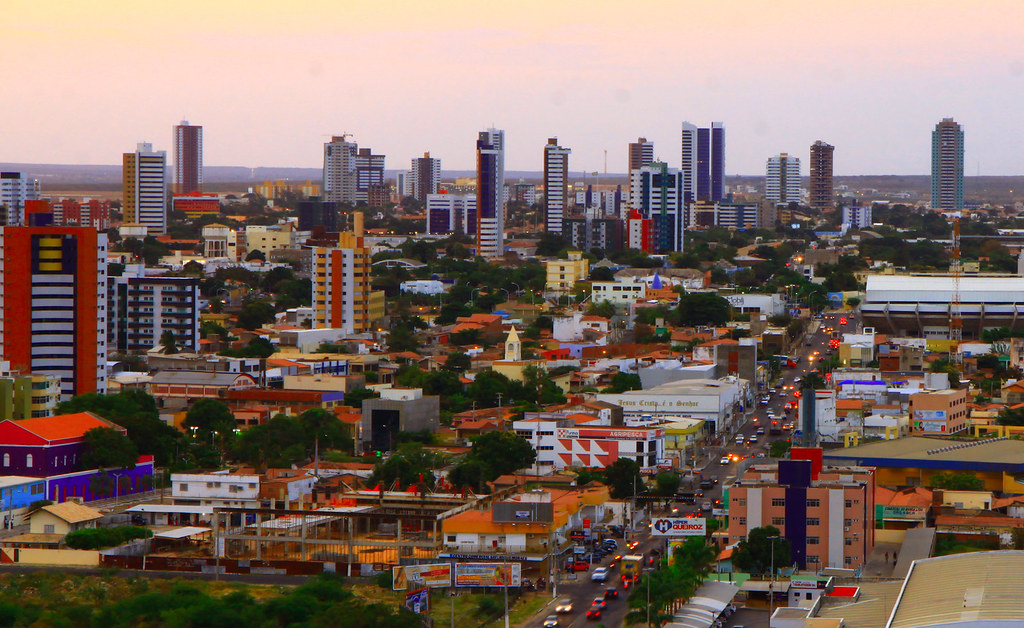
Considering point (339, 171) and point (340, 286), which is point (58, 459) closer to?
point (340, 286)

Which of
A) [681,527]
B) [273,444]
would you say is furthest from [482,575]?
[273,444]

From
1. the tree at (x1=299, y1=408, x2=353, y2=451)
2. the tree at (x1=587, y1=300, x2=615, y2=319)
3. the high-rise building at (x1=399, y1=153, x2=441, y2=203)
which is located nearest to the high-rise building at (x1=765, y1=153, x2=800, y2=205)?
the high-rise building at (x1=399, y1=153, x2=441, y2=203)

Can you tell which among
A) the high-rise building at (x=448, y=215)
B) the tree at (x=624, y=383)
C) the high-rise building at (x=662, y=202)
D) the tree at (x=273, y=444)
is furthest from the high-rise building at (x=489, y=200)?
the tree at (x=273, y=444)

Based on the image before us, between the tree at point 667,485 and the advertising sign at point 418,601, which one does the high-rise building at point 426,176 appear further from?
the advertising sign at point 418,601

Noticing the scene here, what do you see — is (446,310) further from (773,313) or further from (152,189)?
(152,189)

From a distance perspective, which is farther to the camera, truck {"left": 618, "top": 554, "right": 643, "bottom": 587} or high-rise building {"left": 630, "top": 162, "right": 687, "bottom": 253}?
high-rise building {"left": 630, "top": 162, "right": 687, "bottom": 253}

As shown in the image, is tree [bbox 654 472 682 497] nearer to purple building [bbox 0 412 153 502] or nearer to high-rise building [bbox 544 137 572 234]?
purple building [bbox 0 412 153 502]

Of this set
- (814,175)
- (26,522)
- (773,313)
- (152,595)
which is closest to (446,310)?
(773,313)
